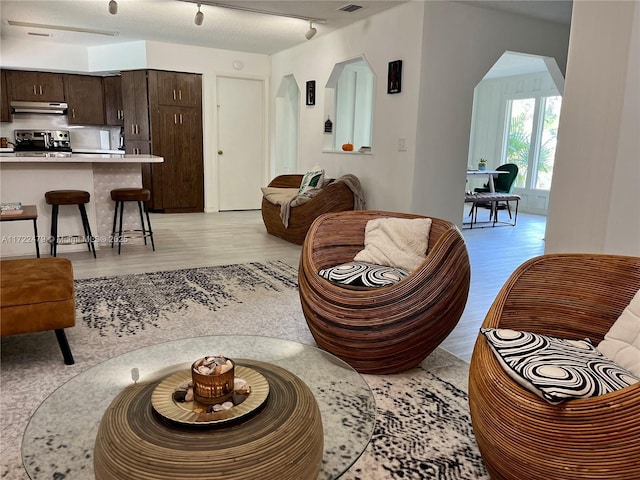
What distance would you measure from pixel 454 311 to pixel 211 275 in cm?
235

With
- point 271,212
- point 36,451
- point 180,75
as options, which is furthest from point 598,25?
point 180,75

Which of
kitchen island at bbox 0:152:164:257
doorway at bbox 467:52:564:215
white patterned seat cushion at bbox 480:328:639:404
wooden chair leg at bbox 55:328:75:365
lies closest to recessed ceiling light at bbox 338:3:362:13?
kitchen island at bbox 0:152:164:257

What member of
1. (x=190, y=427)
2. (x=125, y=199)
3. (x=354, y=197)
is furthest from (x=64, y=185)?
(x=190, y=427)

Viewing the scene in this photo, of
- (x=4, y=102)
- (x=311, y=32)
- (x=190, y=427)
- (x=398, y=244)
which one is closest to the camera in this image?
(x=190, y=427)

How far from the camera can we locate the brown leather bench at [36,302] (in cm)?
215

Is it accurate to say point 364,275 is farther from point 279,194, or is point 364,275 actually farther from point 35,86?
point 35,86

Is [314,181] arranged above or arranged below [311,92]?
below

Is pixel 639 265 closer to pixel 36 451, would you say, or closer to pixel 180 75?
pixel 36 451

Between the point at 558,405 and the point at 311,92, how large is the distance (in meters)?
5.86

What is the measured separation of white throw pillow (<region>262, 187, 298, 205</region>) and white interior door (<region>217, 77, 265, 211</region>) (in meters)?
2.06

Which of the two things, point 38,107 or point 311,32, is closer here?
point 311,32

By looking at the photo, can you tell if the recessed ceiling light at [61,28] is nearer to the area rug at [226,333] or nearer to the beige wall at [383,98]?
the beige wall at [383,98]

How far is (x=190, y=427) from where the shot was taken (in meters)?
1.16

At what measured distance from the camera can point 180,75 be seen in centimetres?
728
